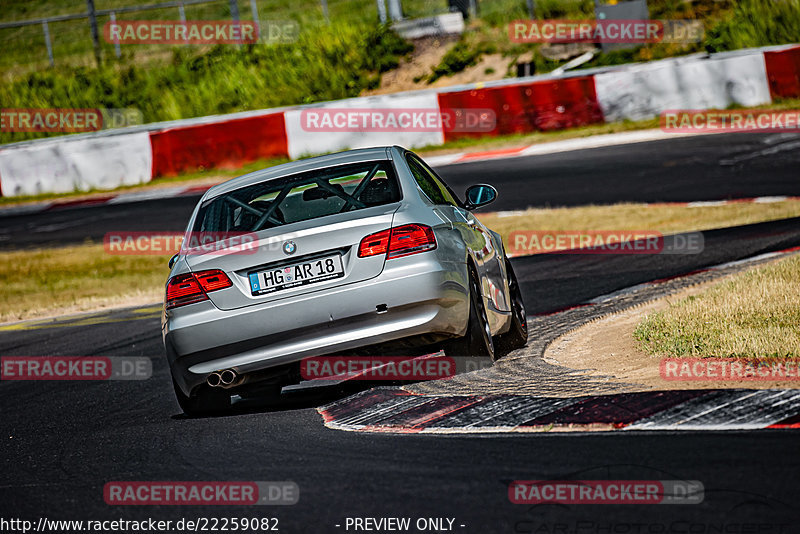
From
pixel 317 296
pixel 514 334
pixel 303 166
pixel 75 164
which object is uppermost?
pixel 303 166

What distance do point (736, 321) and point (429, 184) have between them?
2000 mm

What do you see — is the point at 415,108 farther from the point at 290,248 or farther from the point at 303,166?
the point at 290,248

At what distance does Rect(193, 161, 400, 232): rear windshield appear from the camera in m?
6.72

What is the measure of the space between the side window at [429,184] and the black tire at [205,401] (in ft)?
5.41

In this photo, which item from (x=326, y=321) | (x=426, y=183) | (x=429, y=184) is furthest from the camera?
(x=429, y=184)

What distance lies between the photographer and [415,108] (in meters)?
21.2

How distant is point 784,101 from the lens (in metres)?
19.2

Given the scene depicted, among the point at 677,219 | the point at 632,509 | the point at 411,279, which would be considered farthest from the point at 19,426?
the point at 677,219

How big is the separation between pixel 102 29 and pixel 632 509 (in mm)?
28695

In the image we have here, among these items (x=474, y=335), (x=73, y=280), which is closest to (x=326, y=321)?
→ (x=474, y=335)

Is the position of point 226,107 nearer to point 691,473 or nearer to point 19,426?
point 19,426

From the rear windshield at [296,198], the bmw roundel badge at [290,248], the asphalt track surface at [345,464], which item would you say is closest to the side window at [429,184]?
the rear windshield at [296,198]

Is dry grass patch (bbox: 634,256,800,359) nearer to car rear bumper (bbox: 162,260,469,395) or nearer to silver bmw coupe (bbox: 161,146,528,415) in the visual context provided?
silver bmw coupe (bbox: 161,146,528,415)

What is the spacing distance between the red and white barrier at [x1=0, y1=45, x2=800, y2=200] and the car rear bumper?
14468mm
